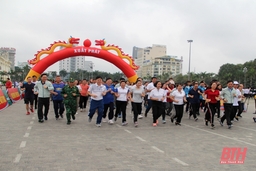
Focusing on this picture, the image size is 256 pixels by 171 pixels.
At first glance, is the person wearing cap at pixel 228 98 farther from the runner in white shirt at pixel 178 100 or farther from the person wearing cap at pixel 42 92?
the person wearing cap at pixel 42 92

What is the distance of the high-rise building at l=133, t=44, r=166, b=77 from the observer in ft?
412

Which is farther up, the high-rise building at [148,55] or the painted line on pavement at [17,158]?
the high-rise building at [148,55]

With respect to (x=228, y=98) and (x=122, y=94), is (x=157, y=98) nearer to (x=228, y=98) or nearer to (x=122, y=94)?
(x=122, y=94)

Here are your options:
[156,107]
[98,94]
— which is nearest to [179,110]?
[156,107]

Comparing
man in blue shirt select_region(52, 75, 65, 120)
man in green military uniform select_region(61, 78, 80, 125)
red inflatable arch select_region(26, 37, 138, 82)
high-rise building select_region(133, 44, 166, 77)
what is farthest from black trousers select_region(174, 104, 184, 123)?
high-rise building select_region(133, 44, 166, 77)

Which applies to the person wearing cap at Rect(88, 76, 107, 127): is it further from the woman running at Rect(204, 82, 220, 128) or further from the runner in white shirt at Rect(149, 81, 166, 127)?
the woman running at Rect(204, 82, 220, 128)

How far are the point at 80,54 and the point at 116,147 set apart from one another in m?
16.1

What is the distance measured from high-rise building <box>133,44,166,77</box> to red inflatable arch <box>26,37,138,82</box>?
3728 inches

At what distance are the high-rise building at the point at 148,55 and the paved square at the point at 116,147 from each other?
108073 millimetres

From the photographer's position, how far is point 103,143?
667 cm

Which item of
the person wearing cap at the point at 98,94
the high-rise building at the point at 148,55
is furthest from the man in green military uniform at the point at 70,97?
the high-rise building at the point at 148,55

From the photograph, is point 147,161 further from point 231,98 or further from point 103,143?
point 231,98

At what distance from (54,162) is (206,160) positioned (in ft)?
9.34

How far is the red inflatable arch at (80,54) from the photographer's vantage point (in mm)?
20875
